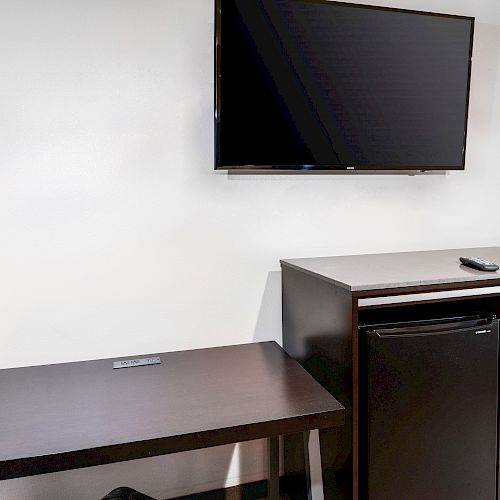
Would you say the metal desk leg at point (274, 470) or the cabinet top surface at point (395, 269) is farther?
the metal desk leg at point (274, 470)

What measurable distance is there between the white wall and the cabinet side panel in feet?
0.65

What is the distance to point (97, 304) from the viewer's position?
1727 mm

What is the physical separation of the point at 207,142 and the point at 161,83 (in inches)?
10.0

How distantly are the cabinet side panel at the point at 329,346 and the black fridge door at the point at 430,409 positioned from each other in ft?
0.19

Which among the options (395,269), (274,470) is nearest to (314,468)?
(274,470)

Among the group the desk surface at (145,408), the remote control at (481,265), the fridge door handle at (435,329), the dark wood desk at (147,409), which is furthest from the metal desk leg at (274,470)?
the remote control at (481,265)

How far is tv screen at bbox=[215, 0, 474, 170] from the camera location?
167 centimetres

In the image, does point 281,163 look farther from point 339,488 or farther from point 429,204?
point 339,488

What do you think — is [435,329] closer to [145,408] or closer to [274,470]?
[274,470]

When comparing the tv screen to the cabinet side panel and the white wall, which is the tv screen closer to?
the white wall

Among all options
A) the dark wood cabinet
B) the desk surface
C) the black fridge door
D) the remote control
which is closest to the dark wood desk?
the desk surface

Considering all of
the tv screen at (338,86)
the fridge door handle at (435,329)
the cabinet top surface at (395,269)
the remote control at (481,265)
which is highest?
the tv screen at (338,86)

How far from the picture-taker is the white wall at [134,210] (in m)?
1.61

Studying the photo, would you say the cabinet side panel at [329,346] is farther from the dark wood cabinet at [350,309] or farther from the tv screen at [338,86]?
the tv screen at [338,86]
